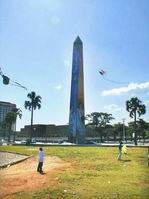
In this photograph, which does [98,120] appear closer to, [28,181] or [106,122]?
[106,122]

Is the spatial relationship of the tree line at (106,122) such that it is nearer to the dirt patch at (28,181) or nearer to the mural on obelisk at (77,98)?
the mural on obelisk at (77,98)

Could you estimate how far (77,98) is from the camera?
96438mm

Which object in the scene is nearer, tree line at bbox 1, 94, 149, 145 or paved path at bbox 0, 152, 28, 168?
paved path at bbox 0, 152, 28, 168

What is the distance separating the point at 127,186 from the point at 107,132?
124919 millimetres

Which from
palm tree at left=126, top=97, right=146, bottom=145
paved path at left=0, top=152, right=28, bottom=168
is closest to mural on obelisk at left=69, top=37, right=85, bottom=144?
palm tree at left=126, top=97, right=146, bottom=145

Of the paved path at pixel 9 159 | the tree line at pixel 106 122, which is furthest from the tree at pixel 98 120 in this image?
the paved path at pixel 9 159

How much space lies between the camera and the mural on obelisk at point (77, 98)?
3664 inches

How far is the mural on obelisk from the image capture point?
93062mm

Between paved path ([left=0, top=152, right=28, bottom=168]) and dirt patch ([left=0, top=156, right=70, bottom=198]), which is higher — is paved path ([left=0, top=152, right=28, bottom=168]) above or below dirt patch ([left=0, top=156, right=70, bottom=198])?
above

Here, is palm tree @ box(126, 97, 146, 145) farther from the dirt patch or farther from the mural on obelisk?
the dirt patch

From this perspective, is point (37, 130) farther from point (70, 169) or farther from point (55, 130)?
point (70, 169)

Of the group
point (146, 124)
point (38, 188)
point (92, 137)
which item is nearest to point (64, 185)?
point (38, 188)

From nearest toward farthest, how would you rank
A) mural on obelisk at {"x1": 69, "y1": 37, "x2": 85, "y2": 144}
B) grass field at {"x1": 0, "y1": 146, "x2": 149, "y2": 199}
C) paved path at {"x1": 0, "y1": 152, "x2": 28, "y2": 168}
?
1. grass field at {"x1": 0, "y1": 146, "x2": 149, "y2": 199}
2. paved path at {"x1": 0, "y1": 152, "x2": 28, "y2": 168}
3. mural on obelisk at {"x1": 69, "y1": 37, "x2": 85, "y2": 144}

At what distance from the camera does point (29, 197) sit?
2078cm
